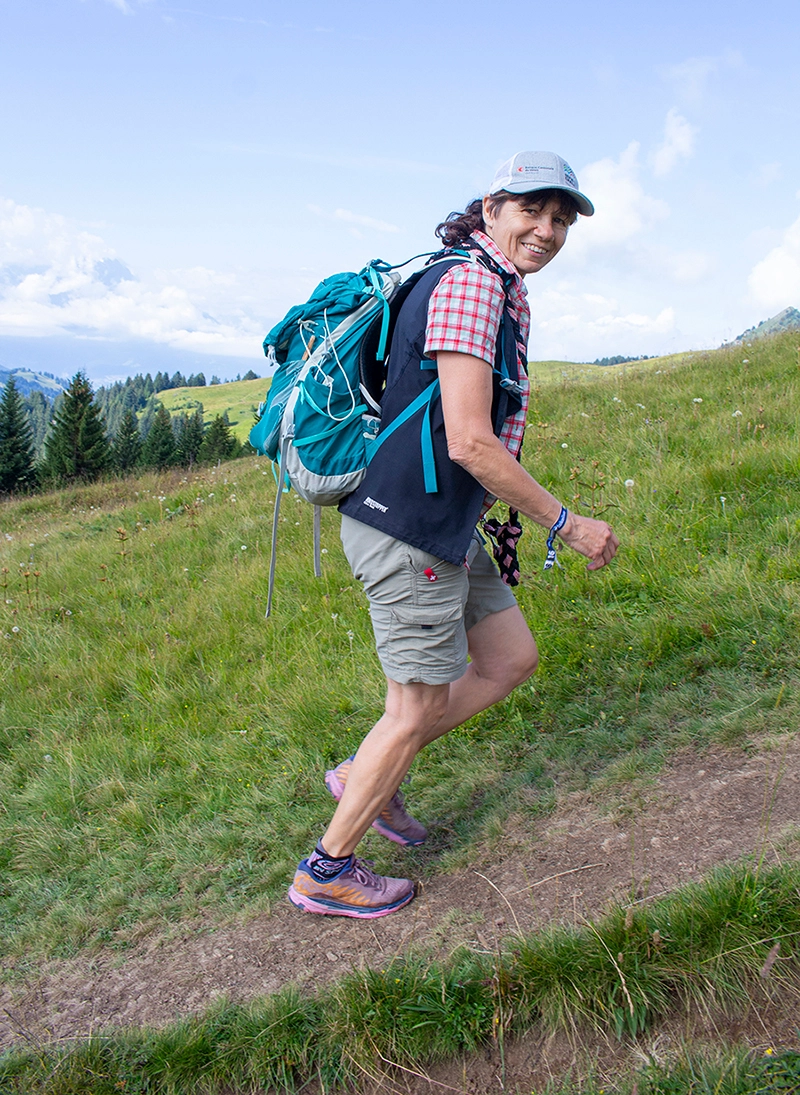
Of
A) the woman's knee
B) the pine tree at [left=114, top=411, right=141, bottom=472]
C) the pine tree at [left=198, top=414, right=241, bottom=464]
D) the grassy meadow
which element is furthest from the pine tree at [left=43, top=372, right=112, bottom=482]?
the woman's knee

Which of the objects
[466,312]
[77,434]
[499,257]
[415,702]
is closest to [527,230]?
[499,257]

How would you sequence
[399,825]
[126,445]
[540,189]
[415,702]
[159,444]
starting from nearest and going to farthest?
[540,189] → [415,702] → [399,825] → [159,444] → [126,445]

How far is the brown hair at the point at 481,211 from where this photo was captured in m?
2.49

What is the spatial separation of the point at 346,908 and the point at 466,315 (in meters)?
2.12

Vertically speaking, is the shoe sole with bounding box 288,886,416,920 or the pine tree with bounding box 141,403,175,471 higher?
the pine tree with bounding box 141,403,175,471

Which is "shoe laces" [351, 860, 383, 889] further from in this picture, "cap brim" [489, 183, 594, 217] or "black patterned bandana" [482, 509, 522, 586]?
"cap brim" [489, 183, 594, 217]

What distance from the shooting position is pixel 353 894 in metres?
2.83

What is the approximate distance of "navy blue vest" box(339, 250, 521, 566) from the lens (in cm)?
244

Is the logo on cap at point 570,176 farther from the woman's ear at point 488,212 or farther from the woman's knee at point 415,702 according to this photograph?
the woman's knee at point 415,702

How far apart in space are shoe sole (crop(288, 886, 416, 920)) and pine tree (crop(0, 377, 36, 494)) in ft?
169

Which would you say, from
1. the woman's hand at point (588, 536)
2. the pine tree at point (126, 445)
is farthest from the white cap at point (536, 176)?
the pine tree at point (126, 445)

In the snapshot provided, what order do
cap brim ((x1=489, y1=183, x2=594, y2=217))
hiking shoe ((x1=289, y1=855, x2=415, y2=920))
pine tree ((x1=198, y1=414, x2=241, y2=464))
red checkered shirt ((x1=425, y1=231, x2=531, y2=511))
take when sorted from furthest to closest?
pine tree ((x1=198, y1=414, x2=241, y2=464)) < hiking shoe ((x1=289, y1=855, x2=415, y2=920)) < cap brim ((x1=489, y1=183, x2=594, y2=217)) < red checkered shirt ((x1=425, y1=231, x2=531, y2=511))

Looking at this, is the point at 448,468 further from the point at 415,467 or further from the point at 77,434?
the point at 77,434

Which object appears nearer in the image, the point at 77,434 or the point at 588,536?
the point at 588,536
